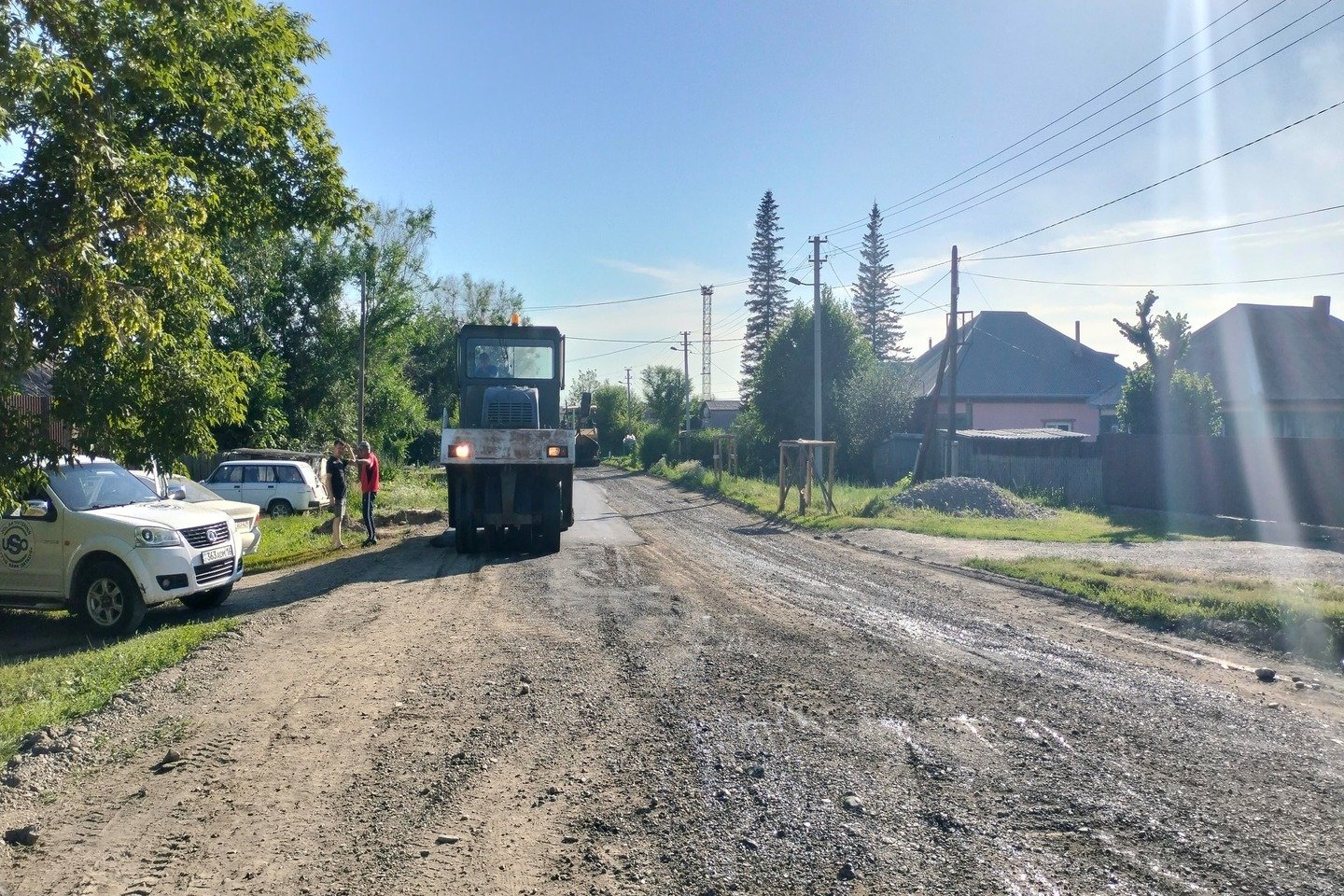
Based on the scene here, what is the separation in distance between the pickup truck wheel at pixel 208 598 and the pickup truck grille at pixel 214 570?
10.5 inches

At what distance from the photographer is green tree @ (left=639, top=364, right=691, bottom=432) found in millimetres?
63906

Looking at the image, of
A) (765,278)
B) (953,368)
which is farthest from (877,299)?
(953,368)

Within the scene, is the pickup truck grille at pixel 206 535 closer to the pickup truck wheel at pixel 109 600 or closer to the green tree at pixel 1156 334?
the pickup truck wheel at pixel 109 600

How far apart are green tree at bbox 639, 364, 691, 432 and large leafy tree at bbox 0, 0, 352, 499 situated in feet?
177

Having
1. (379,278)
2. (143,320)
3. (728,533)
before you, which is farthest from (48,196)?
(379,278)

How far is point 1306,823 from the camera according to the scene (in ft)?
15.7

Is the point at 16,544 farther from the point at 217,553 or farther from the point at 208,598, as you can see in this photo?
the point at 208,598

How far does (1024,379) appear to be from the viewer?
2108 inches

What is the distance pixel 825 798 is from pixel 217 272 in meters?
6.40

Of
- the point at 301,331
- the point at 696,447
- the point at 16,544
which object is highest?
the point at 301,331

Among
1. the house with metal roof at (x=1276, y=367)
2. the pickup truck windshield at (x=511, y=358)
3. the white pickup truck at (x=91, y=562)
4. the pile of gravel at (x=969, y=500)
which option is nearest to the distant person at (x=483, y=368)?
the pickup truck windshield at (x=511, y=358)

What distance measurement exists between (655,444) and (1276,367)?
3310 cm

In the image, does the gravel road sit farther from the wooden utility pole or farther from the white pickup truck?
the wooden utility pole

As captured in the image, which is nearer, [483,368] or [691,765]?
[691,765]
